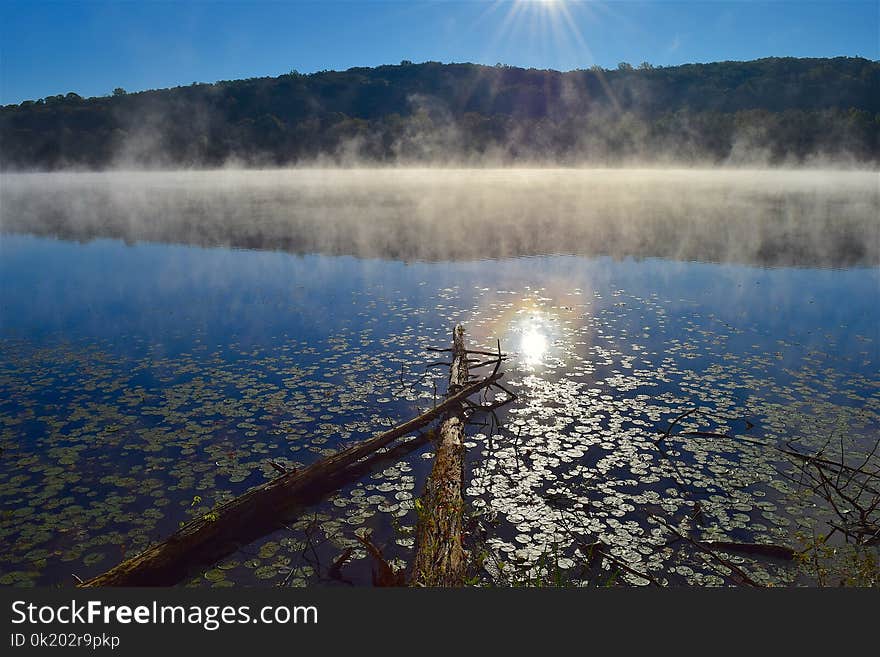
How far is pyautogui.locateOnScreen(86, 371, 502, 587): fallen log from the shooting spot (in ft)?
20.9

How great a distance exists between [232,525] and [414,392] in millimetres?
5049

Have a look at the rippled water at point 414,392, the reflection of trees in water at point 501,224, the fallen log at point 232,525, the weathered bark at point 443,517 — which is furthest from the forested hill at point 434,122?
the fallen log at point 232,525

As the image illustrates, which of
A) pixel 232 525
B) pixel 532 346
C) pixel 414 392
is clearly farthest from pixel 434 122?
pixel 232 525

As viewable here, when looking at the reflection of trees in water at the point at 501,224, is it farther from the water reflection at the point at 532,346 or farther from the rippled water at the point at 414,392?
the water reflection at the point at 532,346

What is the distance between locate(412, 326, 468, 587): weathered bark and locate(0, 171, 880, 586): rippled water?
0.39 m

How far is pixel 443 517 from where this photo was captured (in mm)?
7078

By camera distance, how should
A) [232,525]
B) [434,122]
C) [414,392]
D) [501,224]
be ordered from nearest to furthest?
[232,525], [414,392], [501,224], [434,122]

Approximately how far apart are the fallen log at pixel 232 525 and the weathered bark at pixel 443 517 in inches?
42.9

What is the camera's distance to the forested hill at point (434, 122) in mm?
132125

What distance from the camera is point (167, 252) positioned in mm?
30078

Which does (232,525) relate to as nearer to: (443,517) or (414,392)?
(443,517)

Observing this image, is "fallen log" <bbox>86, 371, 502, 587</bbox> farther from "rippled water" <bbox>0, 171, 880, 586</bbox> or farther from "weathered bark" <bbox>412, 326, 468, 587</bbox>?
"weathered bark" <bbox>412, 326, 468, 587</bbox>

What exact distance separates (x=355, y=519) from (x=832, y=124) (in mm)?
131391

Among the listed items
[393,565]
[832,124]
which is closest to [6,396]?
[393,565]
